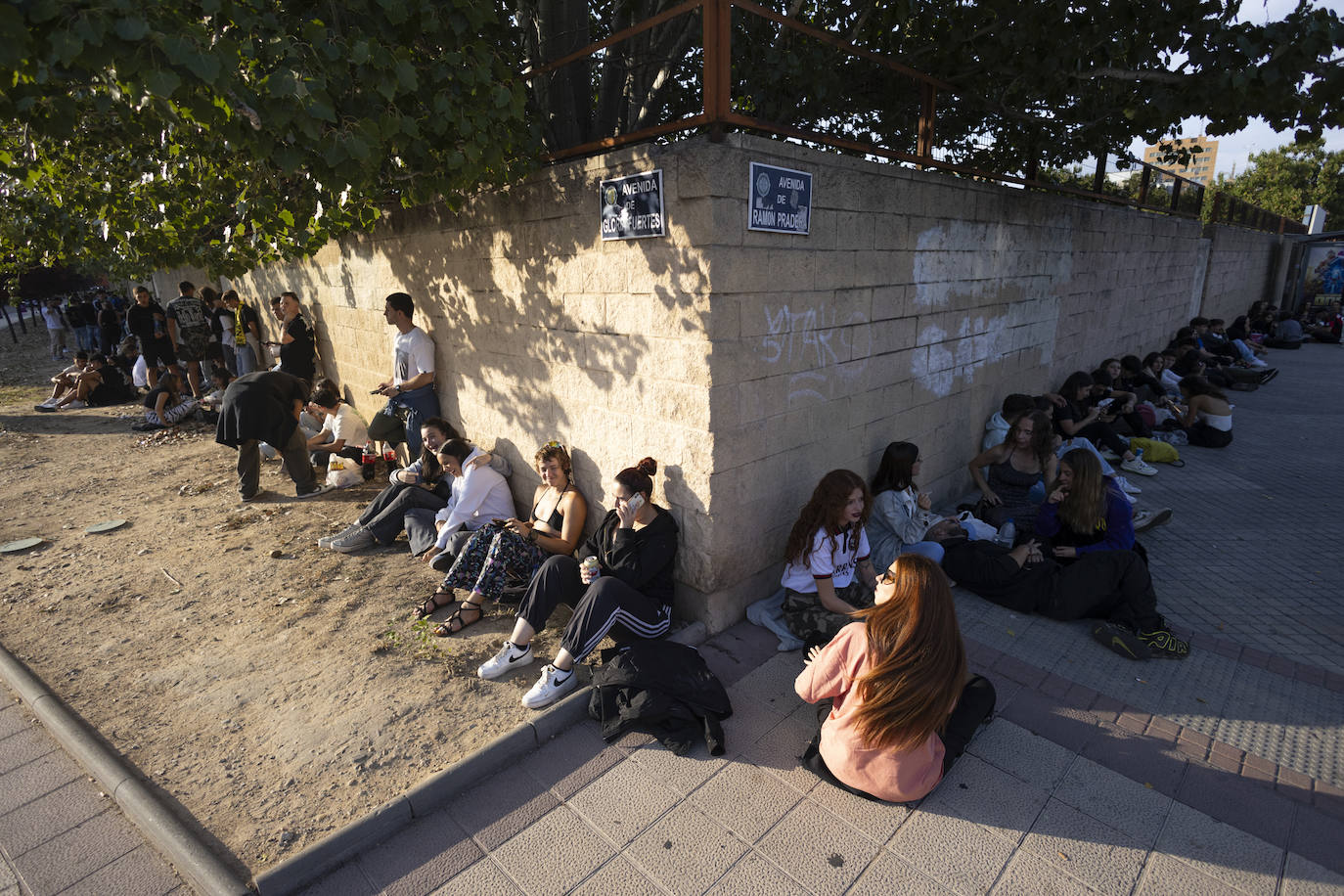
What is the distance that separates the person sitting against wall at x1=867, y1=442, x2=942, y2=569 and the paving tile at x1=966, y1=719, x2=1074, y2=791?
1581 mm

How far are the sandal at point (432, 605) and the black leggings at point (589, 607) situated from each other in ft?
3.23

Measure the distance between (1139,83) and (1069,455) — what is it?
12.7 feet

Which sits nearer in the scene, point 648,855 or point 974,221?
point 648,855

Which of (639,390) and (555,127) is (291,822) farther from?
(555,127)

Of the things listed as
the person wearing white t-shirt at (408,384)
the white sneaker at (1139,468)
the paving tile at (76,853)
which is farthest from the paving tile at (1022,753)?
the white sneaker at (1139,468)

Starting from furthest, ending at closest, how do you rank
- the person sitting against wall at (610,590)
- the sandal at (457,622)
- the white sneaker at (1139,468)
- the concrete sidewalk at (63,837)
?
the white sneaker at (1139,468), the sandal at (457,622), the person sitting against wall at (610,590), the concrete sidewalk at (63,837)

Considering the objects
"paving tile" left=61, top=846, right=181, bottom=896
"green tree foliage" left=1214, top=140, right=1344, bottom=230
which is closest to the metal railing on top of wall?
"paving tile" left=61, top=846, right=181, bottom=896

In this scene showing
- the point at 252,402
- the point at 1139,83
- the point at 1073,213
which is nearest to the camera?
the point at 1139,83

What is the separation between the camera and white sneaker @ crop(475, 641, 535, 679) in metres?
3.95

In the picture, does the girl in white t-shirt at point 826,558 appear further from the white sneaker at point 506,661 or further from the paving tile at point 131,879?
the paving tile at point 131,879

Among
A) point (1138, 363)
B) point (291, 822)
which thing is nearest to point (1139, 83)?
point (1138, 363)

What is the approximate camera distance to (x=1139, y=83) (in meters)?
5.98

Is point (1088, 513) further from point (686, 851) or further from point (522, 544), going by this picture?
point (522, 544)

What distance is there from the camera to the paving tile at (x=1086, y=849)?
2643 mm
